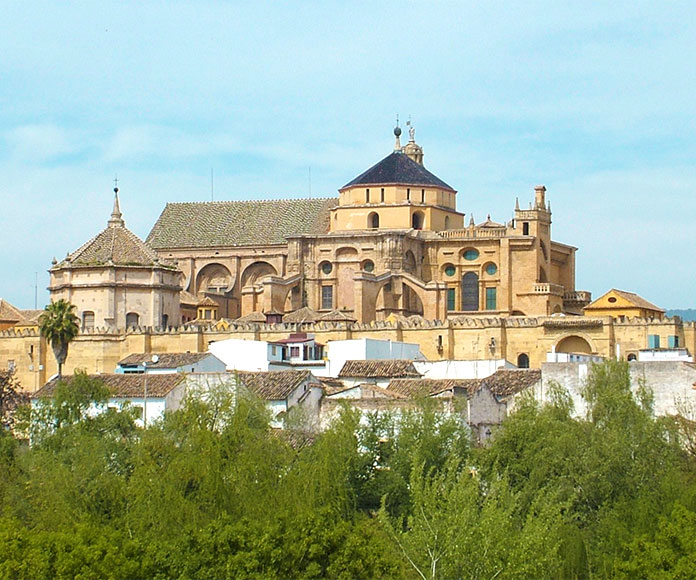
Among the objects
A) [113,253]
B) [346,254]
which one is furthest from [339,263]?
[113,253]

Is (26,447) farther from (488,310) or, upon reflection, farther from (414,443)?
(488,310)

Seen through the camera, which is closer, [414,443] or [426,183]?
[414,443]

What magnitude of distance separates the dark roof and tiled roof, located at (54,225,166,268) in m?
11.8

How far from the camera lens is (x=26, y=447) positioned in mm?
54719

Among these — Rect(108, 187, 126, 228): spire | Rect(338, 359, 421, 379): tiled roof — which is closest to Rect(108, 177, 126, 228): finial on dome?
Rect(108, 187, 126, 228): spire

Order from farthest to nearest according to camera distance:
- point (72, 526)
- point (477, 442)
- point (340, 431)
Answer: point (477, 442)
point (340, 431)
point (72, 526)

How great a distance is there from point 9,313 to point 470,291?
20301 millimetres

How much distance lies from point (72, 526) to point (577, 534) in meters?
11.1

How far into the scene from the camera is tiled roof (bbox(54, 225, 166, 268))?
81.8 m

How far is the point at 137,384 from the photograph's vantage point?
194 ft

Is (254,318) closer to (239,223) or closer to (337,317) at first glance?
(337,317)

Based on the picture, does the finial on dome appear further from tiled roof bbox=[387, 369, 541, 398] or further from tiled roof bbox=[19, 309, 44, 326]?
tiled roof bbox=[387, 369, 541, 398]

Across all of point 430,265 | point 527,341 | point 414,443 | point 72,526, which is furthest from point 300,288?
point 72,526

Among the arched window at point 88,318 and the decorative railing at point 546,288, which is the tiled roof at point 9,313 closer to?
the arched window at point 88,318
